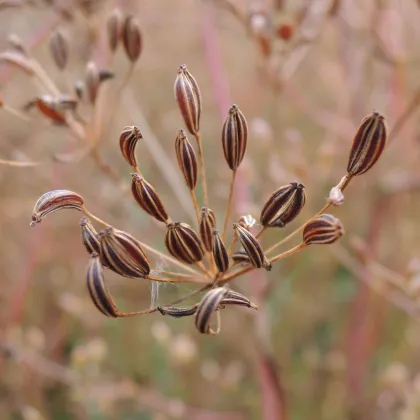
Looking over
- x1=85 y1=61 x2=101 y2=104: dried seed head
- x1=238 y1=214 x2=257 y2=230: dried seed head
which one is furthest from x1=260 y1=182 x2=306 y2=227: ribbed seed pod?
x1=85 y1=61 x2=101 y2=104: dried seed head

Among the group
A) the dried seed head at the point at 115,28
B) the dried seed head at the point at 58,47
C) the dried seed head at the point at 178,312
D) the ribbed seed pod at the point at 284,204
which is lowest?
the dried seed head at the point at 178,312

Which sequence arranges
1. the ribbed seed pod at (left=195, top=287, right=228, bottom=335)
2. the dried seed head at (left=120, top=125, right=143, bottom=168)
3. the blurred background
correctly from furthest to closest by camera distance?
the blurred background < the dried seed head at (left=120, top=125, right=143, bottom=168) < the ribbed seed pod at (left=195, top=287, right=228, bottom=335)

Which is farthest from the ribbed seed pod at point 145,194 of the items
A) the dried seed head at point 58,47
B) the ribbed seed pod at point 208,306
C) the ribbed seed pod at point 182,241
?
the dried seed head at point 58,47

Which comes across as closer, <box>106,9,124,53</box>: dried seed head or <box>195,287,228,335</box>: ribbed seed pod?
<box>195,287,228,335</box>: ribbed seed pod

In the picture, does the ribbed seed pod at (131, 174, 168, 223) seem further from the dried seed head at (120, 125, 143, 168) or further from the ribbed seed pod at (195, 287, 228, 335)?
the ribbed seed pod at (195, 287, 228, 335)

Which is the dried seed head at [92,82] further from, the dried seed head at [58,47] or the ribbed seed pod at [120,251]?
the ribbed seed pod at [120,251]

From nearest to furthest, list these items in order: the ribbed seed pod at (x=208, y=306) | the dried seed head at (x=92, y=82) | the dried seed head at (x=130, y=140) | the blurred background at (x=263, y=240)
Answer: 1. the ribbed seed pod at (x=208, y=306)
2. the dried seed head at (x=130, y=140)
3. the dried seed head at (x=92, y=82)
4. the blurred background at (x=263, y=240)
